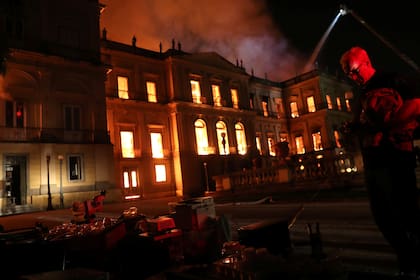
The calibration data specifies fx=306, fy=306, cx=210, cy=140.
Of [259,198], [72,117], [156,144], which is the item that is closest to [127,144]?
[156,144]

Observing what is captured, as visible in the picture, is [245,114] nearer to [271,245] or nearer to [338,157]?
[338,157]

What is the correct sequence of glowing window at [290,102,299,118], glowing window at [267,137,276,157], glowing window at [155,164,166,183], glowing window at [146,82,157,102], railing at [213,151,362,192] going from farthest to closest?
1. glowing window at [290,102,299,118]
2. glowing window at [267,137,276,157]
3. glowing window at [146,82,157,102]
4. glowing window at [155,164,166,183]
5. railing at [213,151,362,192]

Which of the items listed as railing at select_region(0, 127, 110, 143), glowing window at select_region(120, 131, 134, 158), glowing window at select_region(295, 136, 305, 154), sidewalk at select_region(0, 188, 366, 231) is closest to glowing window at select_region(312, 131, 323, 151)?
glowing window at select_region(295, 136, 305, 154)

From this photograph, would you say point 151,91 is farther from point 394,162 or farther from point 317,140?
point 394,162

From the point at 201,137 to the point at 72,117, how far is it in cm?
1129

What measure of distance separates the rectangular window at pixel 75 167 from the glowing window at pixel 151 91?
8.64 meters

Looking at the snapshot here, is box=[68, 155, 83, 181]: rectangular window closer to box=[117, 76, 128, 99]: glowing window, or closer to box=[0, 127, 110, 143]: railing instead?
box=[0, 127, 110, 143]: railing

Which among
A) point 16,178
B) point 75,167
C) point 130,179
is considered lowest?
point 130,179

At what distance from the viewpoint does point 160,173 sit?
25391 millimetres

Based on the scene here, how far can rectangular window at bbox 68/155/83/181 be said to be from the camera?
64.1 feet

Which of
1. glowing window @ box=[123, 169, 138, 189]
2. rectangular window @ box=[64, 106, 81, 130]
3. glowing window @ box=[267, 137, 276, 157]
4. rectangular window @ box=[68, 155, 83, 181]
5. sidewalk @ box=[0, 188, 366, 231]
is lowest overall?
sidewalk @ box=[0, 188, 366, 231]

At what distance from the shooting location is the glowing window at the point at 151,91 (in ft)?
86.5

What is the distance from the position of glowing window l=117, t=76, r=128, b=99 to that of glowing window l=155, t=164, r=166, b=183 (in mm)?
6311

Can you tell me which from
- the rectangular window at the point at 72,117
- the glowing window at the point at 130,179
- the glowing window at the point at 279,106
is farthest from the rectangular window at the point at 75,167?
the glowing window at the point at 279,106
